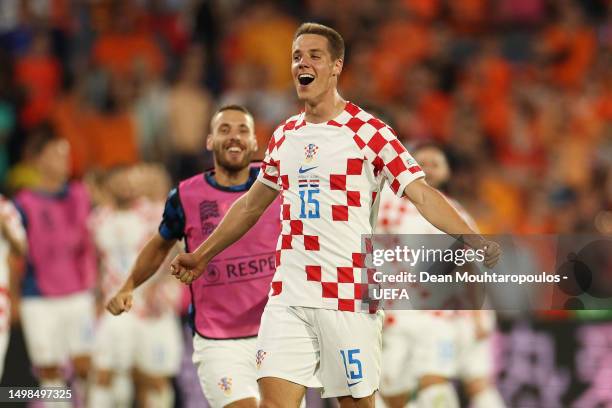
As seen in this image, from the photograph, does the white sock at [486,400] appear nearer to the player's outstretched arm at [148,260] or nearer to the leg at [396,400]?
the leg at [396,400]

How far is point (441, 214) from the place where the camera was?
6.38 metres

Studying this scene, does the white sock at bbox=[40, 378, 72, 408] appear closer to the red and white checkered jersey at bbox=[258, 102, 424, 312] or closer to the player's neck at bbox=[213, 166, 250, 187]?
the player's neck at bbox=[213, 166, 250, 187]

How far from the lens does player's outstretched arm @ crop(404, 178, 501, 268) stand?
6.33 metres

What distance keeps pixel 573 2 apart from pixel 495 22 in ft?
3.50

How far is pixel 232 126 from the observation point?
7879 mm

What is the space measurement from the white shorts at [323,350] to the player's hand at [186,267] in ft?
1.77

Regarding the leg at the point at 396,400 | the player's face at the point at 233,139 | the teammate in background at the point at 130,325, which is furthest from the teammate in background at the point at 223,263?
the teammate in background at the point at 130,325

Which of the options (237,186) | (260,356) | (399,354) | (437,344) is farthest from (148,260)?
(437,344)

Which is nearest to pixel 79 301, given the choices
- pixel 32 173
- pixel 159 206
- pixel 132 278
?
pixel 159 206

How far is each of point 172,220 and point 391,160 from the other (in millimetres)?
1971

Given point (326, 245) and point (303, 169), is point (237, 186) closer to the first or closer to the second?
point (303, 169)

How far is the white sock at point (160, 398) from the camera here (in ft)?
40.0

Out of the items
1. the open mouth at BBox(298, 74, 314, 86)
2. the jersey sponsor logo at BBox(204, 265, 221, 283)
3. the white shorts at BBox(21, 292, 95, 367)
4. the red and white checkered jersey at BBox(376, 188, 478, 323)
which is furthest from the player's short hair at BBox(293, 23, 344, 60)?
the white shorts at BBox(21, 292, 95, 367)

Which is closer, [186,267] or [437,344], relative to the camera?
[186,267]
